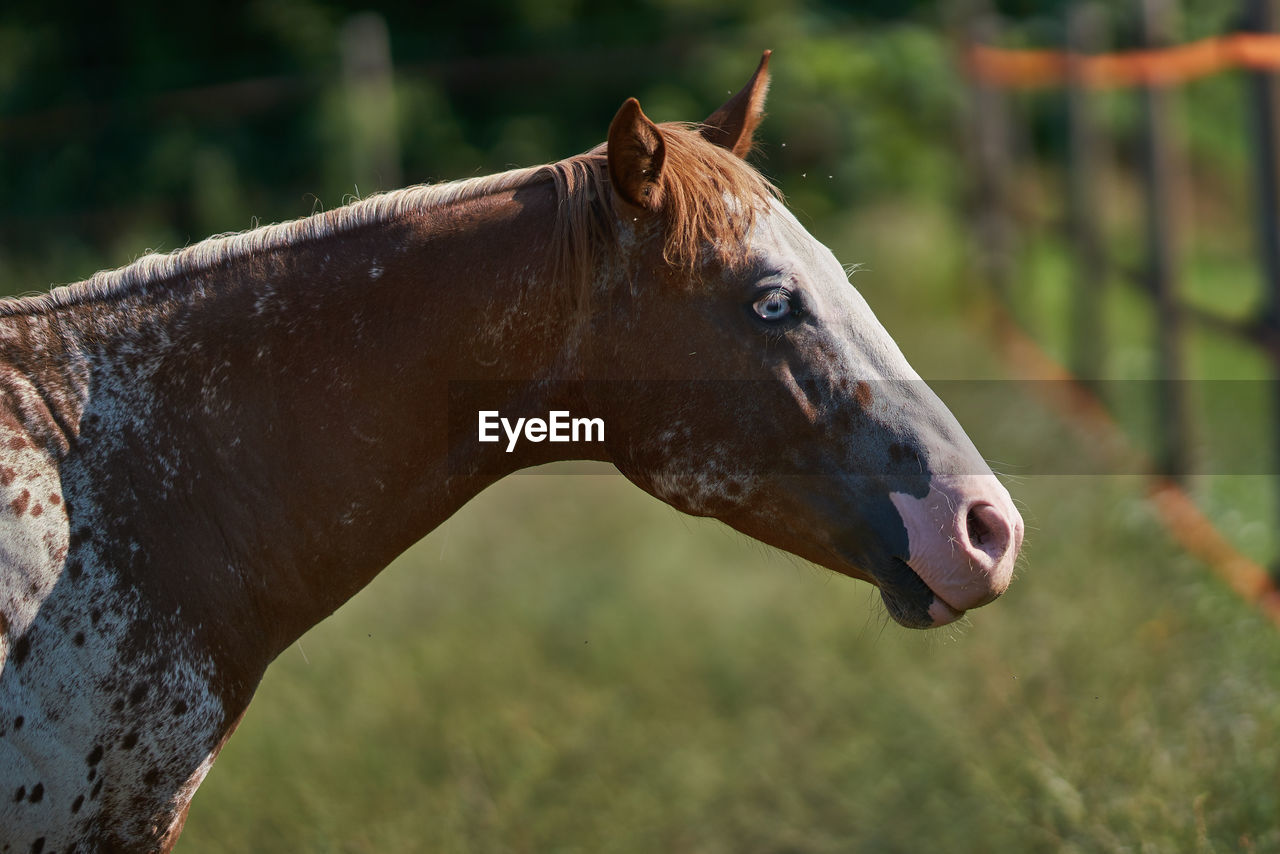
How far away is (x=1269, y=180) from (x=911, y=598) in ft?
9.42

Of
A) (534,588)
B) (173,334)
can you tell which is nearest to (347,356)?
(173,334)

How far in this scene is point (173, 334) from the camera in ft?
6.49

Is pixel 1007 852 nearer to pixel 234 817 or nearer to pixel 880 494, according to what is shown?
pixel 880 494

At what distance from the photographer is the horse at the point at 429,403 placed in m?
1.87

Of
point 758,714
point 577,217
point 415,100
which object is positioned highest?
point 577,217

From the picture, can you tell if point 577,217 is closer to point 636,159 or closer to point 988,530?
point 636,159

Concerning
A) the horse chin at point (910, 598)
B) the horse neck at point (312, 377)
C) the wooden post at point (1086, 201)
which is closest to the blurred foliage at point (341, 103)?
the wooden post at point (1086, 201)

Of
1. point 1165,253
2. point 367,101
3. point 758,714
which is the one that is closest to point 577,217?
point 758,714

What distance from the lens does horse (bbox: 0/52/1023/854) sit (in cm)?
187

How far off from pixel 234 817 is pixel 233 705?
134 cm

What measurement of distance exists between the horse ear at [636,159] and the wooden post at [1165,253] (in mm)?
4215

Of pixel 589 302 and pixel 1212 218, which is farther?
pixel 1212 218

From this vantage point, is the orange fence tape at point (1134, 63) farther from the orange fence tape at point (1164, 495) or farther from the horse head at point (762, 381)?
the horse head at point (762, 381)

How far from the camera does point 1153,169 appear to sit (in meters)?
5.50
